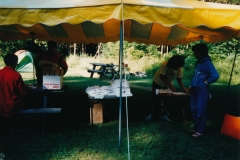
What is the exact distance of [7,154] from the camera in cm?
407

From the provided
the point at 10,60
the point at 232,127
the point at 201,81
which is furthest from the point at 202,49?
the point at 10,60

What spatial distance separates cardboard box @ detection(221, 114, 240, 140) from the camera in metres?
4.94

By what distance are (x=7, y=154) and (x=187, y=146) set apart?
298 centimetres

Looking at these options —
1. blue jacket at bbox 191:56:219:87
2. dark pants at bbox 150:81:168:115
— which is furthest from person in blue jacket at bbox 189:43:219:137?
dark pants at bbox 150:81:168:115

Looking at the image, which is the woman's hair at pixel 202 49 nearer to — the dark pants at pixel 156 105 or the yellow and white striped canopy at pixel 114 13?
the yellow and white striped canopy at pixel 114 13

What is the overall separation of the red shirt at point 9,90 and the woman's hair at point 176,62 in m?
→ 3.03

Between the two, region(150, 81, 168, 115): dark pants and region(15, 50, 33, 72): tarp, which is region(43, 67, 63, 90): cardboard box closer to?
region(150, 81, 168, 115): dark pants

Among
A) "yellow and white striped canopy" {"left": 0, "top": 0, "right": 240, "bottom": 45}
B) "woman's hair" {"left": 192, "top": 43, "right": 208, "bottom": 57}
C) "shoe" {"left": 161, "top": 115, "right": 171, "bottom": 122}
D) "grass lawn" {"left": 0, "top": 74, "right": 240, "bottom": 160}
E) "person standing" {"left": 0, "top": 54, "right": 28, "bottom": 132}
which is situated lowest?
"grass lawn" {"left": 0, "top": 74, "right": 240, "bottom": 160}

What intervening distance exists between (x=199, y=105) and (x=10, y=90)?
352 centimetres

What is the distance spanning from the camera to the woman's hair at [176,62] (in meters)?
5.41

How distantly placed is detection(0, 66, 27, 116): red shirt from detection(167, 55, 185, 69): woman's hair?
303 centimetres

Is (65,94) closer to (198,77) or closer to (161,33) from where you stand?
(161,33)

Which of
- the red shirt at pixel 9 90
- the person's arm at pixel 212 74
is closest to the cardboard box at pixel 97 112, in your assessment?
the red shirt at pixel 9 90

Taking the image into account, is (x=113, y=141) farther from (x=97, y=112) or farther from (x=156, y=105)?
(x=156, y=105)
